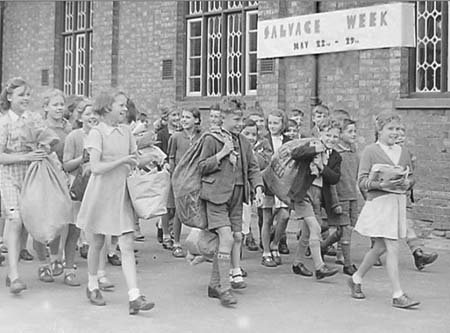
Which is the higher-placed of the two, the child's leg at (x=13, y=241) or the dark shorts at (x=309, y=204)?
the dark shorts at (x=309, y=204)

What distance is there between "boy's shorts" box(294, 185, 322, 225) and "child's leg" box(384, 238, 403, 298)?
4.32 feet

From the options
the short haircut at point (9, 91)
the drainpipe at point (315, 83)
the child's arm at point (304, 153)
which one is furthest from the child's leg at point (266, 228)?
the drainpipe at point (315, 83)

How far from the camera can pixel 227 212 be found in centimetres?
757

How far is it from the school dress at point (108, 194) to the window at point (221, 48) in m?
8.01

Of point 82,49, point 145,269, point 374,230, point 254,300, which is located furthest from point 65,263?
point 82,49

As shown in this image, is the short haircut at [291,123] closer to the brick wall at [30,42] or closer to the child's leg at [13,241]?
the child's leg at [13,241]

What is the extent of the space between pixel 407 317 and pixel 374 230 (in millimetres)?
799

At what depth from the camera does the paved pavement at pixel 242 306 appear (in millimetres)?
6449

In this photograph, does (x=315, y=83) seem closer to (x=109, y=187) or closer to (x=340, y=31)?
(x=340, y=31)

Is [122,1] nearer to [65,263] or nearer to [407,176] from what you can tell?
[65,263]

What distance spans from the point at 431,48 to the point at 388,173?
16.5ft

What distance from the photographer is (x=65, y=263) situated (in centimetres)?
826

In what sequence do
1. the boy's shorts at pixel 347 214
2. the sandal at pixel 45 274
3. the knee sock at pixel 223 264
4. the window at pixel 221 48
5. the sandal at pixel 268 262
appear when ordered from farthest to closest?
1. the window at pixel 221 48
2. the sandal at pixel 268 262
3. the boy's shorts at pixel 347 214
4. the sandal at pixel 45 274
5. the knee sock at pixel 223 264

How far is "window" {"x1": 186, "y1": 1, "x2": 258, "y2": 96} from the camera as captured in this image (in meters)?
15.0
